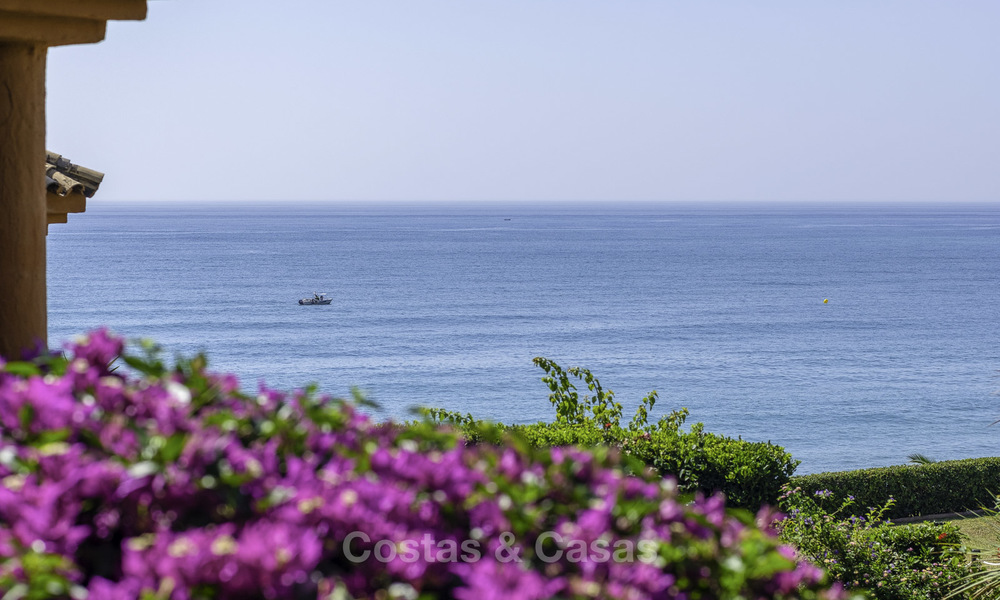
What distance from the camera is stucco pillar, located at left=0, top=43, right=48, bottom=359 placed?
175 inches

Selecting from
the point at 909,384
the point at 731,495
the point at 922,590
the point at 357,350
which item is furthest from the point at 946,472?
the point at 357,350

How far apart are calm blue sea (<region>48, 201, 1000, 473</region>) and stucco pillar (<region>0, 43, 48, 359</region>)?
18.9m

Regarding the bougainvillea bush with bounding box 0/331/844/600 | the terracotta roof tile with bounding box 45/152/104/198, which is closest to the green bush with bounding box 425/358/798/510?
the terracotta roof tile with bounding box 45/152/104/198

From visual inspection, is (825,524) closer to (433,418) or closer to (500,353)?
(433,418)

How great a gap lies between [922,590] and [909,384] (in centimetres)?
5080

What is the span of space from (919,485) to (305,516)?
17.8 meters

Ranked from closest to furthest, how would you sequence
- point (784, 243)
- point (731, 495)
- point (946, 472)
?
1. point (731, 495)
2. point (946, 472)
3. point (784, 243)

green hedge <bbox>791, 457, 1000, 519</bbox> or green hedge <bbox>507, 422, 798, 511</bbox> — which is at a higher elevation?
green hedge <bbox>507, 422, 798, 511</bbox>

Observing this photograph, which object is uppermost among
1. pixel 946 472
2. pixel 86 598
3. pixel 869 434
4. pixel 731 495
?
pixel 86 598

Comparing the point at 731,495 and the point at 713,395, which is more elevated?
the point at 731,495

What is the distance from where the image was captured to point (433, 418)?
12484mm

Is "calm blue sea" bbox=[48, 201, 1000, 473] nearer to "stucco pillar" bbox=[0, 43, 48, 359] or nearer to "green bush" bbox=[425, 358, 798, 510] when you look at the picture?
"green bush" bbox=[425, 358, 798, 510]

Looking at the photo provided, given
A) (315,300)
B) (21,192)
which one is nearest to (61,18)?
(21,192)

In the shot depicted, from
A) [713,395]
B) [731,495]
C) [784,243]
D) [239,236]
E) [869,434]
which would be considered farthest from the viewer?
[239,236]
